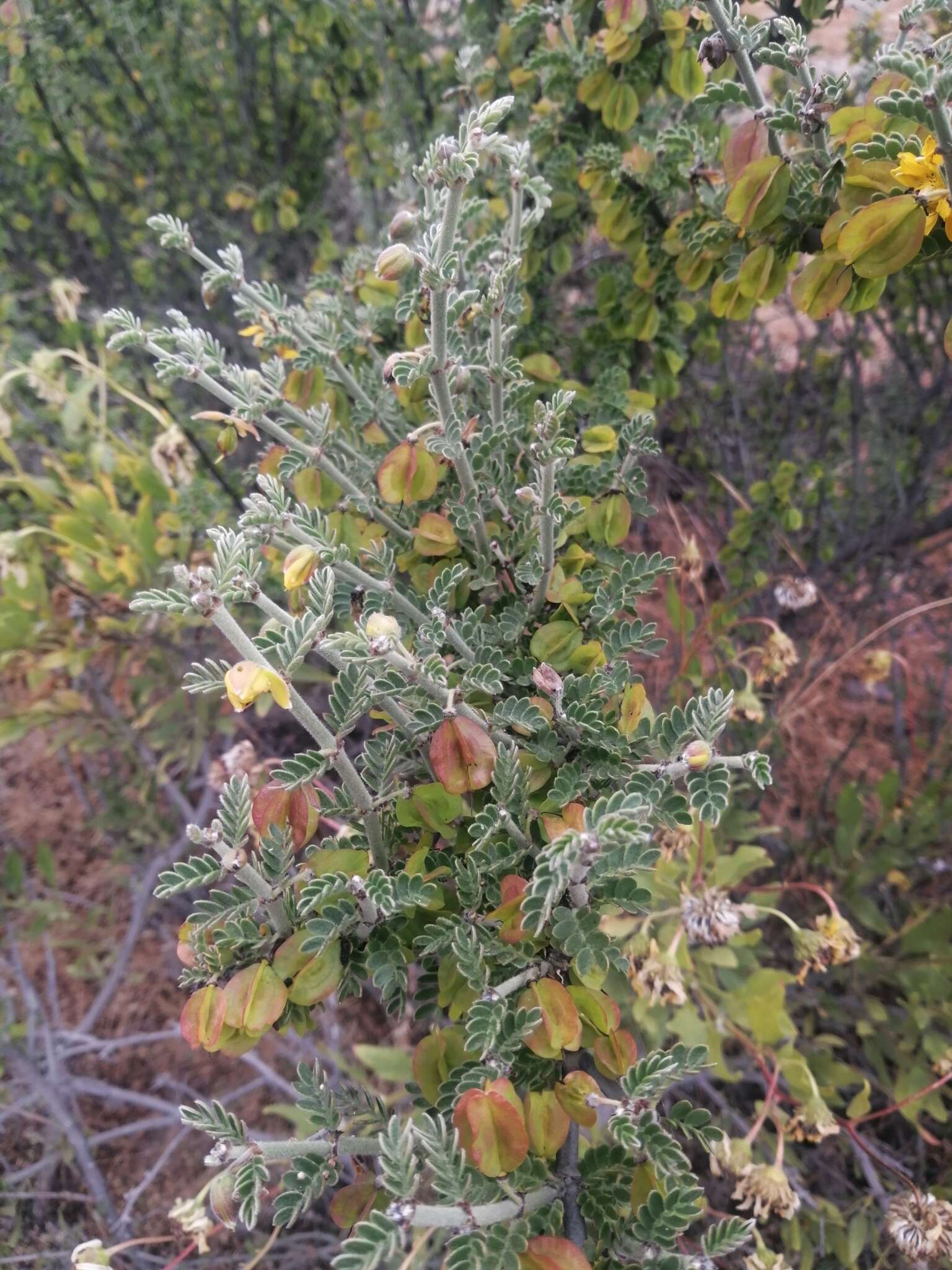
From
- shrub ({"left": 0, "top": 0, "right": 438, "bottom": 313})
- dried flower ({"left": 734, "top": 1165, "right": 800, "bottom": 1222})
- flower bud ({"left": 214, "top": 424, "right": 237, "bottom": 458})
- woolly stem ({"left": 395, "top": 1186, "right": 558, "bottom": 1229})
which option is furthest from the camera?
shrub ({"left": 0, "top": 0, "right": 438, "bottom": 313})

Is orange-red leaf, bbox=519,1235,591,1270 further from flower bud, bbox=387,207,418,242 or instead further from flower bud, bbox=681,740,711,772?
flower bud, bbox=387,207,418,242

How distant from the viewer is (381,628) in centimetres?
62

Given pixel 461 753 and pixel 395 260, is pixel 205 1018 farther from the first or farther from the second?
pixel 395 260

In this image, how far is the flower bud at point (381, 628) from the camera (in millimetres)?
621

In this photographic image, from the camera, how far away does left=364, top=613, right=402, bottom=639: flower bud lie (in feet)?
2.04

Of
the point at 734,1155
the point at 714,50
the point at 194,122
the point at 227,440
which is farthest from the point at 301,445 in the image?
the point at 194,122

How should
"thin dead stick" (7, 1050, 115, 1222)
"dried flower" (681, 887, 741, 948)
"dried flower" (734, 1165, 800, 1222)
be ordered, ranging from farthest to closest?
"thin dead stick" (7, 1050, 115, 1222), "dried flower" (681, 887, 741, 948), "dried flower" (734, 1165, 800, 1222)

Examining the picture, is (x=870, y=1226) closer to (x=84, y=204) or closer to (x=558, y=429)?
→ (x=558, y=429)

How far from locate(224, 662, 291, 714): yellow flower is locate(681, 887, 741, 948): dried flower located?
2.72 feet

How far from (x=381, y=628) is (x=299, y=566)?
0.11 meters

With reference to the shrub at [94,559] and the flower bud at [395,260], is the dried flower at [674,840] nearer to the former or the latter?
the flower bud at [395,260]

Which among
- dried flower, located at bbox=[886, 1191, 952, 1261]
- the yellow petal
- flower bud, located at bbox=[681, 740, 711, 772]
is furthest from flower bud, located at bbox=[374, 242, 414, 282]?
dried flower, located at bbox=[886, 1191, 952, 1261]

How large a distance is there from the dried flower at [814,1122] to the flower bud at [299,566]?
1013 millimetres

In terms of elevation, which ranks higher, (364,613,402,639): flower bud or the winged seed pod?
(364,613,402,639): flower bud
